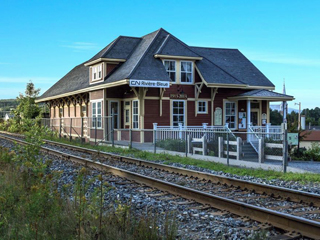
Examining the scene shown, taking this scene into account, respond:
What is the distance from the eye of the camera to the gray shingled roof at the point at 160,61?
87.8 ft

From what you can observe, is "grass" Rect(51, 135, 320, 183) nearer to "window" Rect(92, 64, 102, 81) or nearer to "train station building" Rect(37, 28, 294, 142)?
"train station building" Rect(37, 28, 294, 142)

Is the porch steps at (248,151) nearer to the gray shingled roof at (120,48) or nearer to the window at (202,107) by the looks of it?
the window at (202,107)

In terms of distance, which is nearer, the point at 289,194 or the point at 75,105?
the point at 289,194

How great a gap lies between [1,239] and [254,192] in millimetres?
6306

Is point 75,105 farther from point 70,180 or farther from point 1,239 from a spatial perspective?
point 1,239

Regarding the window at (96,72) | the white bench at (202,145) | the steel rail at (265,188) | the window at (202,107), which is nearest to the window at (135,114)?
the window at (96,72)

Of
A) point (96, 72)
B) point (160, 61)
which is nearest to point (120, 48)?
point (96, 72)

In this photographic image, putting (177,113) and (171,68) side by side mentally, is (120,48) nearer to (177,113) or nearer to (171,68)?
(171,68)

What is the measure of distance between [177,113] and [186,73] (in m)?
2.97

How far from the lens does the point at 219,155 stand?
1681 centimetres

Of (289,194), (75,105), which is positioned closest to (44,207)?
(289,194)

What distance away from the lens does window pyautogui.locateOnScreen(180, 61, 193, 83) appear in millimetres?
28594

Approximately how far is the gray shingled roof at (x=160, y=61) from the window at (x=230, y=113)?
198 cm

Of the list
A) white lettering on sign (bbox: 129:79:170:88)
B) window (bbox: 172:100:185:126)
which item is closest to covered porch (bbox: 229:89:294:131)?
window (bbox: 172:100:185:126)
